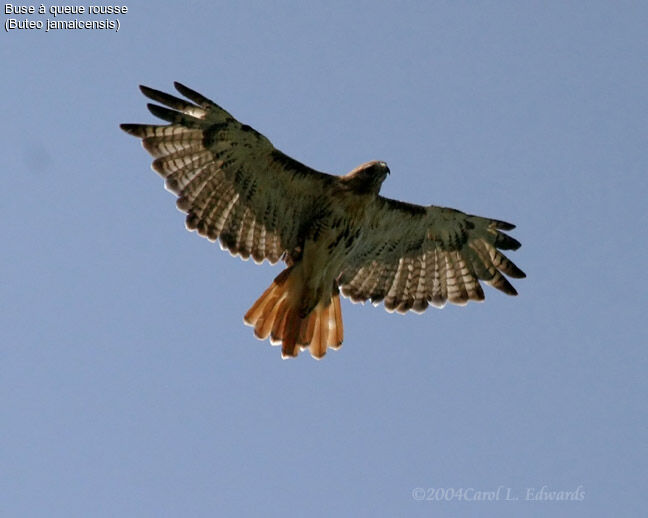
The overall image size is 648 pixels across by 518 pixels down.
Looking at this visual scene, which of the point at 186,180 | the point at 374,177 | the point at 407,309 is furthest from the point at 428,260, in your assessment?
the point at 186,180

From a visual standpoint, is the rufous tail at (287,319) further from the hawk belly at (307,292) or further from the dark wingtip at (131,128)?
the dark wingtip at (131,128)

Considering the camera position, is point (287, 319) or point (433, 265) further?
point (433, 265)

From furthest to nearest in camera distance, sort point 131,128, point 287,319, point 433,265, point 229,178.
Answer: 1. point 433,265
2. point 287,319
3. point 229,178
4. point 131,128

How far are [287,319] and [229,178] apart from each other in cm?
150

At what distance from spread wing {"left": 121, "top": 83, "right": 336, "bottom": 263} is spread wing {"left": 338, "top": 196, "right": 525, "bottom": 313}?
0.99 metres

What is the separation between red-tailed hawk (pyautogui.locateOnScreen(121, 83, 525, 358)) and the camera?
37.2ft

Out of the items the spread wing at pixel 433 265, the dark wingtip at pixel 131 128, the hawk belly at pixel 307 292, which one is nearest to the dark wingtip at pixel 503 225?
the spread wing at pixel 433 265

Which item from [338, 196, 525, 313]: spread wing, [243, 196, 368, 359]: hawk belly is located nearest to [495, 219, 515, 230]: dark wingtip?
[338, 196, 525, 313]: spread wing

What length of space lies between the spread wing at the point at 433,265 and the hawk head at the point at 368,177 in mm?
1019

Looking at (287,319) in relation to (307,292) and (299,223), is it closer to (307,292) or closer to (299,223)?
(307,292)

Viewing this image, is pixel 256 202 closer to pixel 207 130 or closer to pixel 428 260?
pixel 207 130

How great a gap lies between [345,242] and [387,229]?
0.56 meters

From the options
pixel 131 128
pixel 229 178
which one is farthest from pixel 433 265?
pixel 131 128

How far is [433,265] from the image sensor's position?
1277 centimetres
